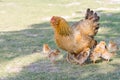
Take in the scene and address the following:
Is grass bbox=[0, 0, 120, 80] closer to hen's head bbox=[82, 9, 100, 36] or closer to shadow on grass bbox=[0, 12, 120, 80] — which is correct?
shadow on grass bbox=[0, 12, 120, 80]

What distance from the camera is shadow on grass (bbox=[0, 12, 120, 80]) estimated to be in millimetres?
5043

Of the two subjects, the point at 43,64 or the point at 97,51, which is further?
the point at 43,64

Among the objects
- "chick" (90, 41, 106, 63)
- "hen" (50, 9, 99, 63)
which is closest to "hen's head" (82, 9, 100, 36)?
"hen" (50, 9, 99, 63)

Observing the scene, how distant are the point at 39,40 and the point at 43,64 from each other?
6.85 feet

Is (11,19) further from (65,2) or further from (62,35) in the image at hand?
(62,35)

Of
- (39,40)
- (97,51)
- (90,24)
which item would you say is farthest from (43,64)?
(39,40)

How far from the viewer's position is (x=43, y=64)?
227 inches

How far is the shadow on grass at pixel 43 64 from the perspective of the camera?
16.5 feet

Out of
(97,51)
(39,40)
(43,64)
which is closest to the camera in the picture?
(97,51)

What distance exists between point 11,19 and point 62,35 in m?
6.77

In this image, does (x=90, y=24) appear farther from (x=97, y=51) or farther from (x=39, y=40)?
(x=39, y=40)

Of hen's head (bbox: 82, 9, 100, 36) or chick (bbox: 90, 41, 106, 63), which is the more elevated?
hen's head (bbox: 82, 9, 100, 36)

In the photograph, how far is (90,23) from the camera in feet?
19.2

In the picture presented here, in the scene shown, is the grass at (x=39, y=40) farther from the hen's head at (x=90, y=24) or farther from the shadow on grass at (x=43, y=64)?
the hen's head at (x=90, y=24)
